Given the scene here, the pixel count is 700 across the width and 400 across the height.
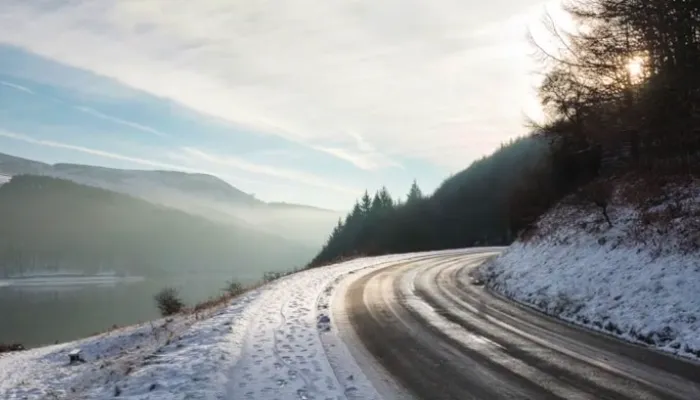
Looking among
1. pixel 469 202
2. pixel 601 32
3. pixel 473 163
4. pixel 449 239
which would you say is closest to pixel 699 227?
pixel 601 32

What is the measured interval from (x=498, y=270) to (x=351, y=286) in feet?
21.6

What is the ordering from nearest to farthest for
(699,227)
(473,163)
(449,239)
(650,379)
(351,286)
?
1. (650,379)
2. (699,227)
3. (351,286)
4. (449,239)
5. (473,163)

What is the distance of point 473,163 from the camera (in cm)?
15175

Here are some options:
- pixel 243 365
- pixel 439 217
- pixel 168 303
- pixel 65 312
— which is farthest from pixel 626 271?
pixel 65 312

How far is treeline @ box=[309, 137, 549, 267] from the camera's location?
9956cm

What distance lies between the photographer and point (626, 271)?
14148 millimetres

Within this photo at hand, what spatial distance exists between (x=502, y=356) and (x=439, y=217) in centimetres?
Result: 10473

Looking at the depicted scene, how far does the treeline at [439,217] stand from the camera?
99562 mm

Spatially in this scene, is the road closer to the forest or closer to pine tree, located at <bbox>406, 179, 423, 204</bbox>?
the forest

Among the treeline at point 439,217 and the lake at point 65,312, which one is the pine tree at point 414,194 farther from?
the lake at point 65,312

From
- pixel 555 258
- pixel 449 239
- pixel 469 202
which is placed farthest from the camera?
pixel 469 202

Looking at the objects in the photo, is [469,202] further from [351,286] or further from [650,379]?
[650,379]

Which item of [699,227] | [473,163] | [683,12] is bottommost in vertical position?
[699,227]

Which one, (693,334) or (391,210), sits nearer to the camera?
(693,334)
